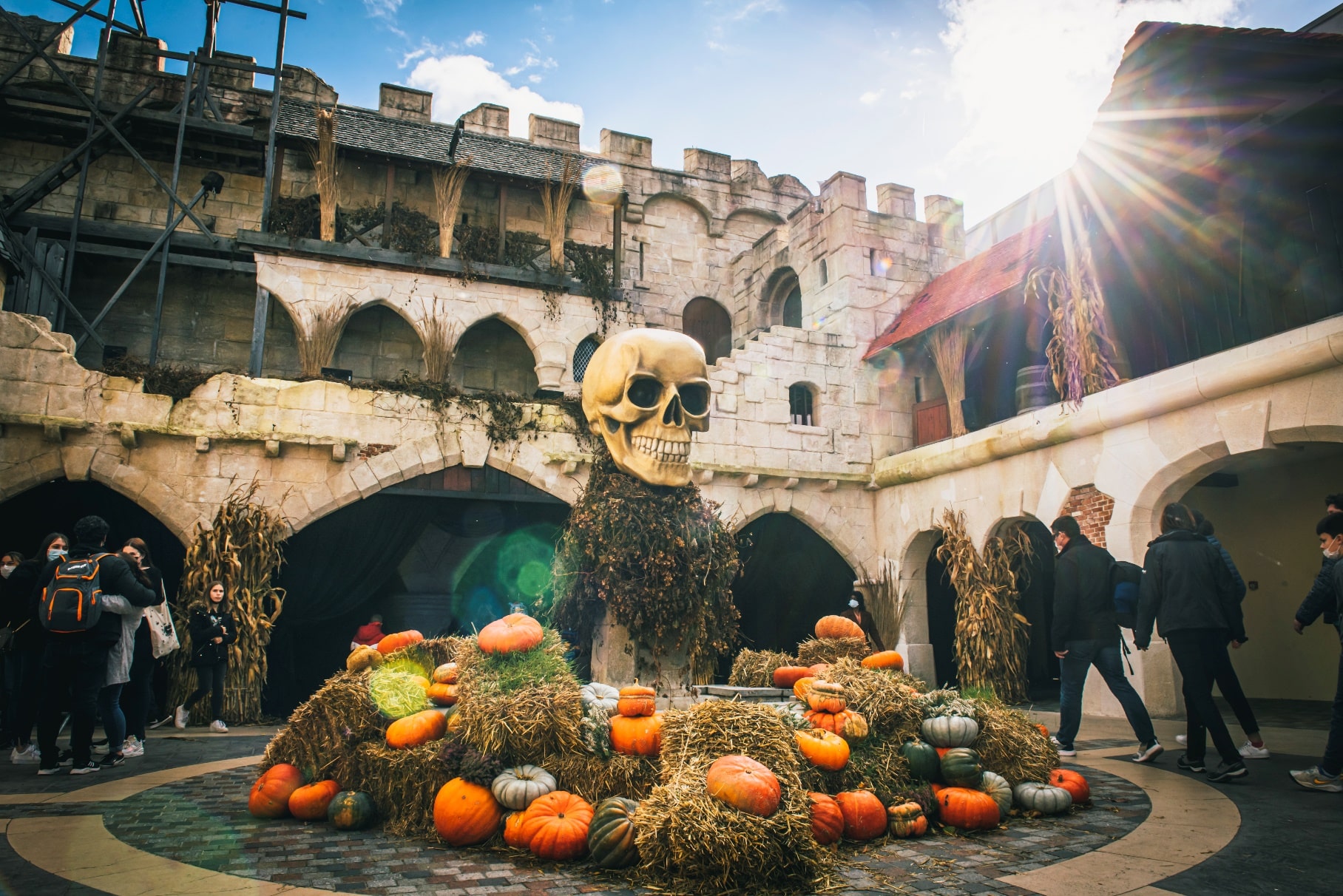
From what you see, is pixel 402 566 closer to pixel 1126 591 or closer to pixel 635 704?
pixel 635 704

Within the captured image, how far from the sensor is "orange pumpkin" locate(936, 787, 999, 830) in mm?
3781

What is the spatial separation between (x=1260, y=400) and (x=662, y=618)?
578cm

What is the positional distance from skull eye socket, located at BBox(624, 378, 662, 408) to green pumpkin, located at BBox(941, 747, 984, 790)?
2716 millimetres

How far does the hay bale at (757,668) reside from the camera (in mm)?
5262

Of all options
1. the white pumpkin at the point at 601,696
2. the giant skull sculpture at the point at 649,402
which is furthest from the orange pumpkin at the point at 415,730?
the giant skull sculpture at the point at 649,402

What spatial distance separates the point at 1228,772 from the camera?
4.49 metres

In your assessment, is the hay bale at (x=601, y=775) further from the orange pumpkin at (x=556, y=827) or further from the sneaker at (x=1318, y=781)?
the sneaker at (x=1318, y=781)

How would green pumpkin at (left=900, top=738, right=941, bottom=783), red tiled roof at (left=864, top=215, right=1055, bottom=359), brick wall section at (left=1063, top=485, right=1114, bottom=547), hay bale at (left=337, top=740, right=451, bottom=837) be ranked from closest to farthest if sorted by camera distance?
hay bale at (left=337, top=740, right=451, bottom=837)
green pumpkin at (left=900, top=738, right=941, bottom=783)
brick wall section at (left=1063, top=485, right=1114, bottom=547)
red tiled roof at (left=864, top=215, right=1055, bottom=359)

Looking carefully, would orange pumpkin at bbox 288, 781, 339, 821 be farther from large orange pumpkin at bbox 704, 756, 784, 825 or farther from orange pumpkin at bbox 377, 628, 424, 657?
large orange pumpkin at bbox 704, 756, 784, 825

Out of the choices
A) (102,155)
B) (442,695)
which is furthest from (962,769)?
(102,155)

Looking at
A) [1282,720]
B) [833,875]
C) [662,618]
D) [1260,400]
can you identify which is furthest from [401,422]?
[1282,720]

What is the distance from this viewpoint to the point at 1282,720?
7613 mm

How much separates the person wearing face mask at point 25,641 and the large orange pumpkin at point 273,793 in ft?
7.56

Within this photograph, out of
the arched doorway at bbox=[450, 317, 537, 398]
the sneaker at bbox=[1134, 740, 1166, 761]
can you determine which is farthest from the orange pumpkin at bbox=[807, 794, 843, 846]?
the arched doorway at bbox=[450, 317, 537, 398]
